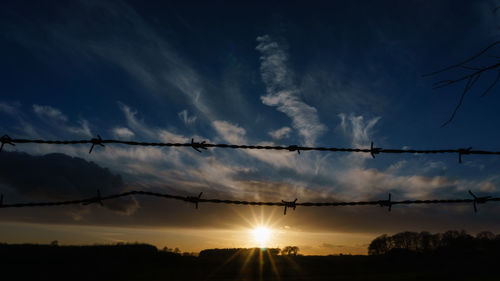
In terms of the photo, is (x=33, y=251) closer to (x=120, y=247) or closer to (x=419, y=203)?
(x=120, y=247)

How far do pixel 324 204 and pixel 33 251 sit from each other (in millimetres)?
27323

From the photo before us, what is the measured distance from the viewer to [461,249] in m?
7.45

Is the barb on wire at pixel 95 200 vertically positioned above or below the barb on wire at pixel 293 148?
below

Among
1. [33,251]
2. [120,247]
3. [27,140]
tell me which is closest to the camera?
[27,140]

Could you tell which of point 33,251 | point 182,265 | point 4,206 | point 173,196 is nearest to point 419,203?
point 173,196

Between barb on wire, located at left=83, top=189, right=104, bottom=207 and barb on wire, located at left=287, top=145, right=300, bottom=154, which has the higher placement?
barb on wire, located at left=287, top=145, right=300, bottom=154

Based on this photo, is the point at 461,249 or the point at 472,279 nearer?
the point at 472,279

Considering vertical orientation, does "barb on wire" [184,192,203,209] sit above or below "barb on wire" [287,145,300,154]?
below

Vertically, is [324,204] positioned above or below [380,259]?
→ above

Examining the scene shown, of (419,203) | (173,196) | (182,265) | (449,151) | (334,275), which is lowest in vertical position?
(182,265)

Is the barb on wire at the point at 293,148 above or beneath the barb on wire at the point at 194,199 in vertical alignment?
above

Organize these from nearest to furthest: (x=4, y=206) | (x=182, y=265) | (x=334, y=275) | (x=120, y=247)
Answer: (x=4, y=206)
(x=334, y=275)
(x=182, y=265)
(x=120, y=247)

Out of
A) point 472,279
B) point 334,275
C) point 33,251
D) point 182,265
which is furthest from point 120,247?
point 472,279

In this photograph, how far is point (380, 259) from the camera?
5344mm
